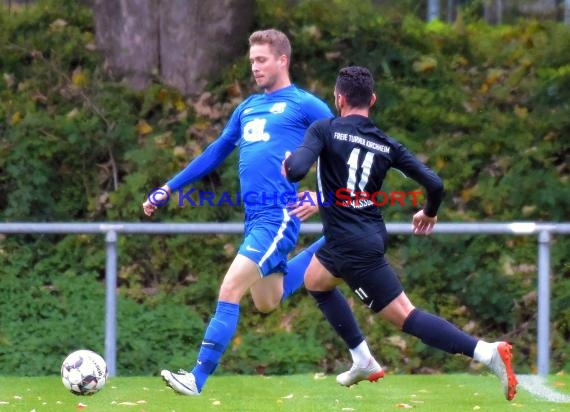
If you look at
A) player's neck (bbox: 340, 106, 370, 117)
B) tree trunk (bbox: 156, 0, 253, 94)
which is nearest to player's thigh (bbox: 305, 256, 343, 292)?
player's neck (bbox: 340, 106, 370, 117)

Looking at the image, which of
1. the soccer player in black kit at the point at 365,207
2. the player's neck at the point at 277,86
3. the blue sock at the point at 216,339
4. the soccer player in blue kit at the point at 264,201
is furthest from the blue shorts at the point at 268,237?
the player's neck at the point at 277,86

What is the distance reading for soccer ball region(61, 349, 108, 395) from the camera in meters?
6.93

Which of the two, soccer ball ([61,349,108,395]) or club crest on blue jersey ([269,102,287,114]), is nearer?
soccer ball ([61,349,108,395])

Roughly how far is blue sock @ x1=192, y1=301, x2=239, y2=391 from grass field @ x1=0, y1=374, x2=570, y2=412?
0.81 feet

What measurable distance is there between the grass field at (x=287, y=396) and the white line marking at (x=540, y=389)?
6cm

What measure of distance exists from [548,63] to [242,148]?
6.23 meters

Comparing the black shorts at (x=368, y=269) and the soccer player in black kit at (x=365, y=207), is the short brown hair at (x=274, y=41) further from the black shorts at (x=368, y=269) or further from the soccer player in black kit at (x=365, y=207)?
the black shorts at (x=368, y=269)

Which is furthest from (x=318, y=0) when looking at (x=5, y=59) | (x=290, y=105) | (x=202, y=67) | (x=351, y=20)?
(x=290, y=105)

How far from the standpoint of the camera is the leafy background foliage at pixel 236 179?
10391mm

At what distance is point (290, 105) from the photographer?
7.32m

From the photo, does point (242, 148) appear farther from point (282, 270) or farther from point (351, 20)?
point (351, 20)

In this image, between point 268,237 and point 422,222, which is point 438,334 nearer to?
point 422,222

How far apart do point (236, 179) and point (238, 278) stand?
4.85m

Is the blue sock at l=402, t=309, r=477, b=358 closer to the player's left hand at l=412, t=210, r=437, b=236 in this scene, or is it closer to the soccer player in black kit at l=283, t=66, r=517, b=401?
the soccer player in black kit at l=283, t=66, r=517, b=401
